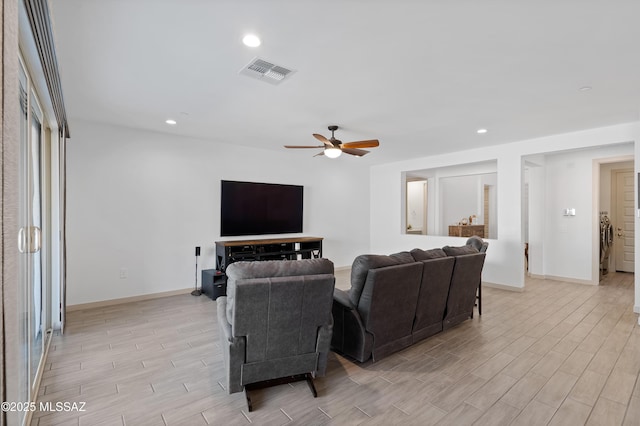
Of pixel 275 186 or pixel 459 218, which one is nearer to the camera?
pixel 275 186

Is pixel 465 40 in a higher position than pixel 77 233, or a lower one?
higher

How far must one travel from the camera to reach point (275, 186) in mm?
6168

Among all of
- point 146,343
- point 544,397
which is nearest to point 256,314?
point 146,343

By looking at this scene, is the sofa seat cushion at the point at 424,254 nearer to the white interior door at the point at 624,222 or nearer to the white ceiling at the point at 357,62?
the white ceiling at the point at 357,62

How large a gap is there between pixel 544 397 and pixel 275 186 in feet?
16.3

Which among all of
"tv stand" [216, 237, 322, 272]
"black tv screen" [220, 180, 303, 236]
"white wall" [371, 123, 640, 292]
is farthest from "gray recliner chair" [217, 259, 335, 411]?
"white wall" [371, 123, 640, 292]

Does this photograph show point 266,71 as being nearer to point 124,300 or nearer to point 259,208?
point 259,208

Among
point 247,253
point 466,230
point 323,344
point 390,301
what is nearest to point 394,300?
point 390,301

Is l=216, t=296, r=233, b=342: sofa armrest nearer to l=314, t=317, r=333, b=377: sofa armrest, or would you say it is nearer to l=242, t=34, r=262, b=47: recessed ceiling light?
l=314, t=317, r=333, b=377: sofa armrest

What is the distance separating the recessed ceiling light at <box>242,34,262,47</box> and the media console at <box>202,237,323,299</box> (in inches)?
131

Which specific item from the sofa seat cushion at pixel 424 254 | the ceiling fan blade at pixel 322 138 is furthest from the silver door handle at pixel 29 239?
the sofa seat cushion at pixel 424 254

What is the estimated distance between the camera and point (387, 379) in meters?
2.53

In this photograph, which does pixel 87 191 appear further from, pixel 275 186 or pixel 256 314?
pixel 256 314

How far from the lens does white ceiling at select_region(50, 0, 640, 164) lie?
6.59 ft
